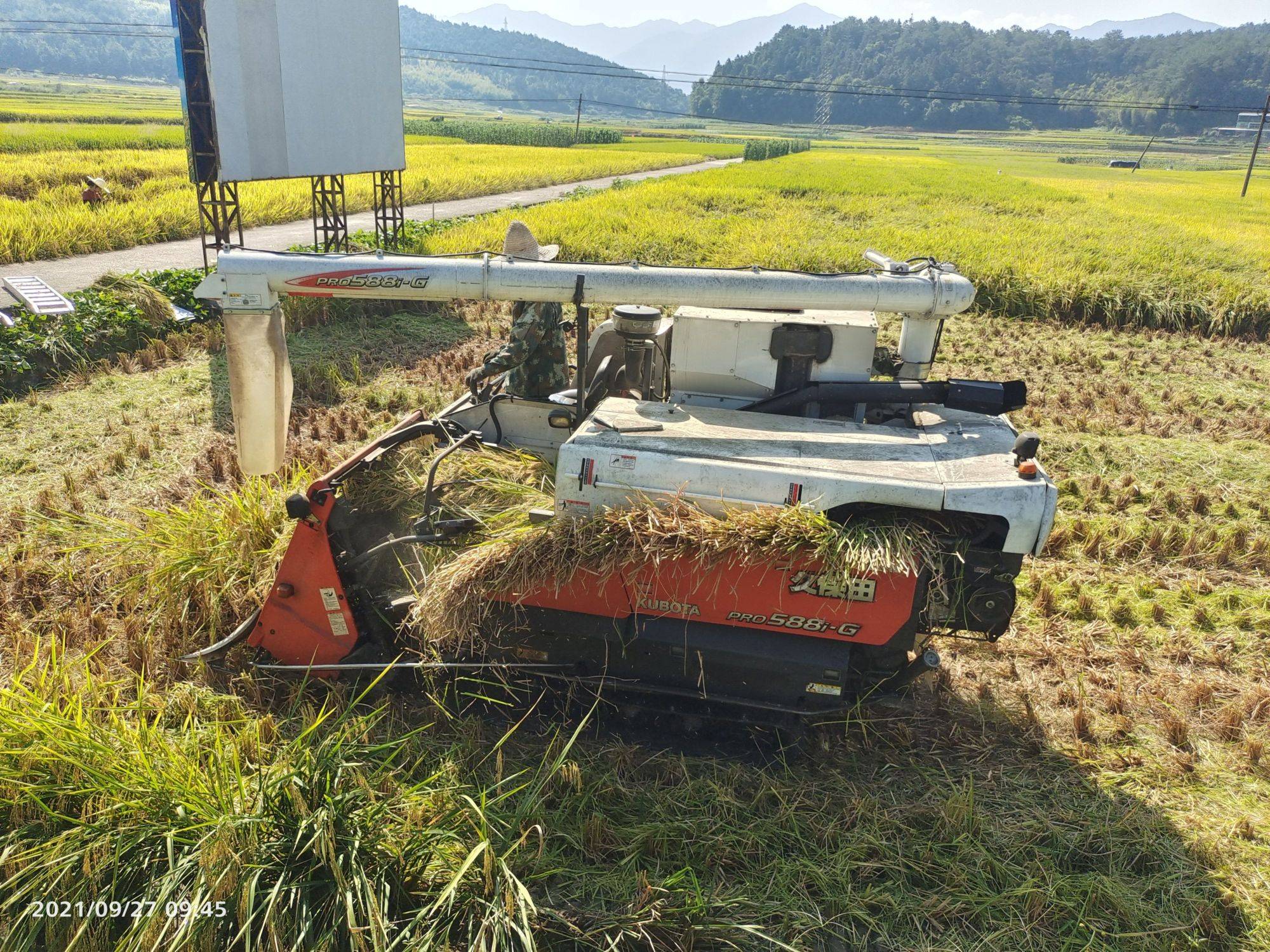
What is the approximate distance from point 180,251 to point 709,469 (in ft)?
52.1

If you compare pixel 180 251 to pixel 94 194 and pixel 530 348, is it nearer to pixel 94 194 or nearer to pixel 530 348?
pixel 94 194

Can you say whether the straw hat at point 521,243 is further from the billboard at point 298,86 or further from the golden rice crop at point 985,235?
the golden rice crop at point 985,235

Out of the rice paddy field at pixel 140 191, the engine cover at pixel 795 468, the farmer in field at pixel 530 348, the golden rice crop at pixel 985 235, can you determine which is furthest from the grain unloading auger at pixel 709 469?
the rice paddy field at pixel 140 191

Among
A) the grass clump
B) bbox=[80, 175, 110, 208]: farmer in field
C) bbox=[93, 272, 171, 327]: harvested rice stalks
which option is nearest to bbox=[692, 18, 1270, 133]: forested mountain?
bbox=[80, 175, 110, 208]: farmer in field

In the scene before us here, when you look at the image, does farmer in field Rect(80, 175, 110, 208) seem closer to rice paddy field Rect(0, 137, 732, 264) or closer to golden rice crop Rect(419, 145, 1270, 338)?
rice paddy field Rect(0, 137, 732, 264)

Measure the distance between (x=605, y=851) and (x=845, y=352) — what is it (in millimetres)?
2804

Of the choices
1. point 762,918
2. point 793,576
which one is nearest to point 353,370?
point 793,576

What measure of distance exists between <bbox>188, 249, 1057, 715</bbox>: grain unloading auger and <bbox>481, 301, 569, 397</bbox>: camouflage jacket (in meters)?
0.37

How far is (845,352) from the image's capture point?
474 cm

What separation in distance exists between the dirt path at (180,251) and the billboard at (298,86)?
3672 mm

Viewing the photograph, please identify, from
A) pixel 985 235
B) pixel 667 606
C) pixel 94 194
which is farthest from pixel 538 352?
pixel 94 194

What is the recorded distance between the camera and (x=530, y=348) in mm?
5441

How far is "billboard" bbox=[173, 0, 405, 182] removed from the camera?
34.3 feet

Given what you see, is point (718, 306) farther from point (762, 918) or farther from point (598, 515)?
point (762, 918)
